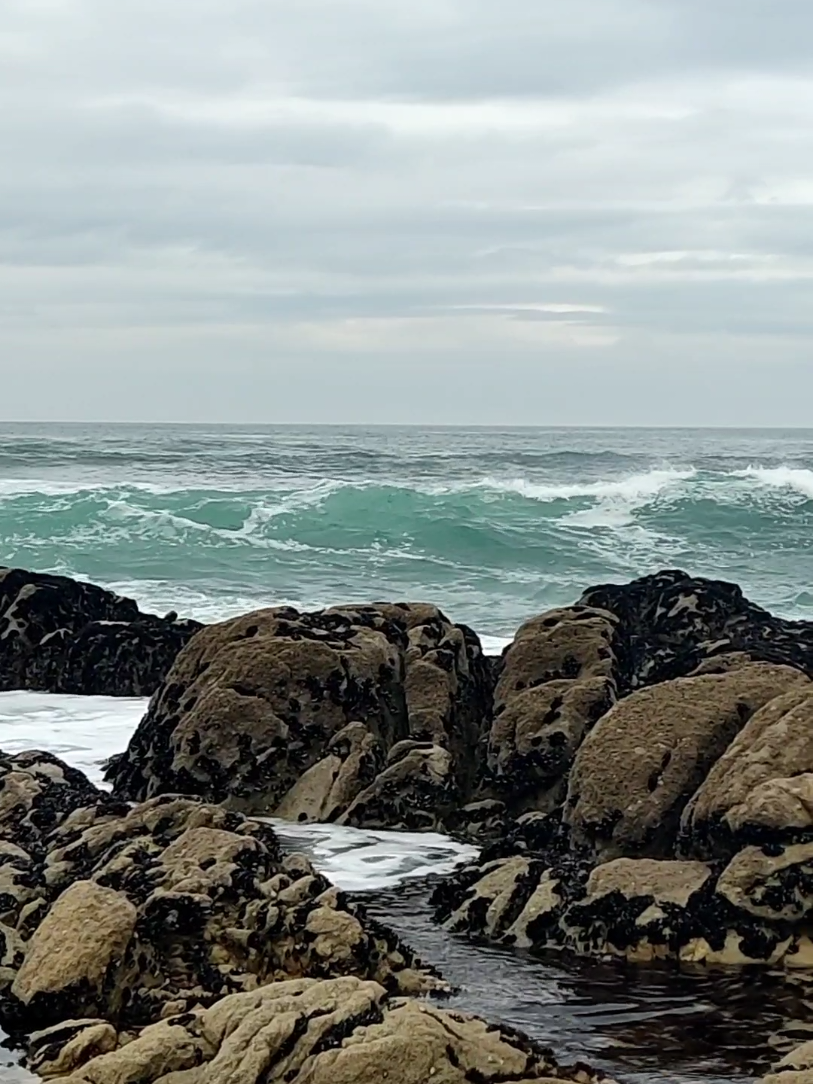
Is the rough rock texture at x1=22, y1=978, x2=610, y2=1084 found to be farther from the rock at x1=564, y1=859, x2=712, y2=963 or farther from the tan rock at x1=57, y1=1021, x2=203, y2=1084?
the rock at x1=564, y1=859, x2=712, y2=963

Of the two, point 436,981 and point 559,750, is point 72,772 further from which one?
point 436,981

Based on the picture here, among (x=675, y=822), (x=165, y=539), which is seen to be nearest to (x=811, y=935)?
(x=675, y=822)

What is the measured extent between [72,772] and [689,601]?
5332 mm

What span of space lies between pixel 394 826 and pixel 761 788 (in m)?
2.57

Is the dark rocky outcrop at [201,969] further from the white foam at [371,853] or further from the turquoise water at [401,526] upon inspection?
the turquoise water at [401,526]

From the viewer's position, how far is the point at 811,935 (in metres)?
6.50

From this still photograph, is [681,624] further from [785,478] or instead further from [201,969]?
[785,478]

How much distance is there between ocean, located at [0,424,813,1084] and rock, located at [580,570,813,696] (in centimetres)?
287

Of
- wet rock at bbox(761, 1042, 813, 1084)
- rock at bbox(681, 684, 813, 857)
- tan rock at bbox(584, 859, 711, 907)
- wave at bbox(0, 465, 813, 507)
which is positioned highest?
wave at bbox(0, 465, 813, 507)

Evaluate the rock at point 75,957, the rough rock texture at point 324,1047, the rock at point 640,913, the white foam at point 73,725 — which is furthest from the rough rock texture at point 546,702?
the rough rock texture at point 324,1047

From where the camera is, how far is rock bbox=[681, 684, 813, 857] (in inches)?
270

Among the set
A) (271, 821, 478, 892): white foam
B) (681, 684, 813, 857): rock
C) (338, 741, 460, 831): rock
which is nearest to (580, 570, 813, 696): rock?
(338, 741, 460, 831): rock

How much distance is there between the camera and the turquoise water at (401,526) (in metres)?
24.0

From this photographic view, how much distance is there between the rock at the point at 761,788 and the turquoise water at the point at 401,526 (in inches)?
399
